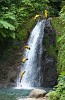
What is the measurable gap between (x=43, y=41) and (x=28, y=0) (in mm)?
3645

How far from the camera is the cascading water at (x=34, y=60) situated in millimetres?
17031

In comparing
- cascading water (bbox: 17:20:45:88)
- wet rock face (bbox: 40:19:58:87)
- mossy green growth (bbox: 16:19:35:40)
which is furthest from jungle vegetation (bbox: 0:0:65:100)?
cascading water (bbox: 17:20:45:88)

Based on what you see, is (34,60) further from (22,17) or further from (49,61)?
(22,17)

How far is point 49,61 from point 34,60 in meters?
1.02

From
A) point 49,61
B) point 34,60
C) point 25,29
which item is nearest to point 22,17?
point 25,29

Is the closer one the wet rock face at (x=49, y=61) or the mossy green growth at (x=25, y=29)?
the wet rock face at (x=49, y=61)

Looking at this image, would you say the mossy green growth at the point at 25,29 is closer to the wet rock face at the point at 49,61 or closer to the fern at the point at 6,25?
the wet rock face at the point at 49,61

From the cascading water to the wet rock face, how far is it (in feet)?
0.92

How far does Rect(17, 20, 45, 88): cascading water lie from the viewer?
1703 centimetres

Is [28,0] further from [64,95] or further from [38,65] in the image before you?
[64,95]

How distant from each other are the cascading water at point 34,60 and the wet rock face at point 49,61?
280 mm

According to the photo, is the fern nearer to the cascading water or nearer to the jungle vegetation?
the jungle vegetation

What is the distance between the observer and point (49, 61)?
16984 millimetres

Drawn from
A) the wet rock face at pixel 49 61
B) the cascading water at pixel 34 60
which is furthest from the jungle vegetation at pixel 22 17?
the cascading water at pixel 34 60
